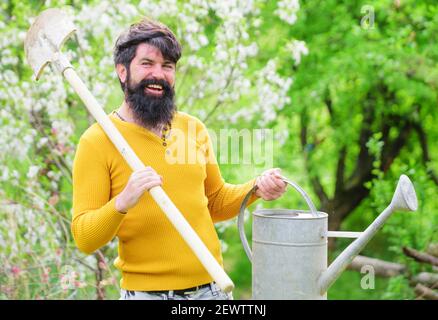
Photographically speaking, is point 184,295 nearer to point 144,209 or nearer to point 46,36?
point 144,209

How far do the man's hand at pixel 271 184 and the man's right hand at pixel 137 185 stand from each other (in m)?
0.44

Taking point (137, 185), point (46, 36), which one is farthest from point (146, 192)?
point (46, 36)

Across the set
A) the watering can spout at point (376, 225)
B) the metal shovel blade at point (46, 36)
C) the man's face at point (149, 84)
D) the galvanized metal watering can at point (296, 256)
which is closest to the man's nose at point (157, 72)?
the man's face at point (149, 84)

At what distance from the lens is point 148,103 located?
224 cm

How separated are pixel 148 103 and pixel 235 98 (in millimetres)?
2247

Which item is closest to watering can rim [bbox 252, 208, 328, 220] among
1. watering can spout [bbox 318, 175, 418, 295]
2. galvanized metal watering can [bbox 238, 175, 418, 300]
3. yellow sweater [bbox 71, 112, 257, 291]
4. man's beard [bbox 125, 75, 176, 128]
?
galvanized metal watering can [bbox 238, 175, 418, 300]

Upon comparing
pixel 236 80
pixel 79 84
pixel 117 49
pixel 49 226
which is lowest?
pixel 49 226

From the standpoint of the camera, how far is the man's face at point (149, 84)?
224 cm

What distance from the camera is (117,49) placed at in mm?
2318

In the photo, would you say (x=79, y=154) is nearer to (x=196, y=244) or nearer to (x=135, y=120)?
(x=135, y=120)

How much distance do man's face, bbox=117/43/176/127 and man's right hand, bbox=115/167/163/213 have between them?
0.33 metres
